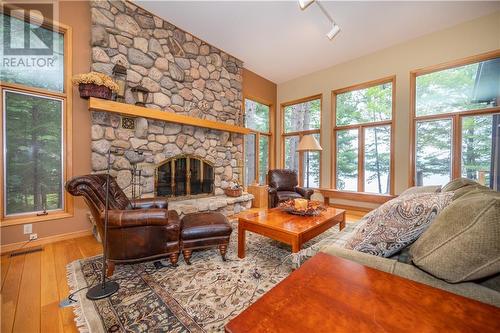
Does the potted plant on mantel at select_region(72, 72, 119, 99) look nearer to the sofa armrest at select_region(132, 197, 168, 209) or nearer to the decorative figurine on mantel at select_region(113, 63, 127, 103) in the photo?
the decorative figurine on mantel at select_region(113, 63, 127, 103)

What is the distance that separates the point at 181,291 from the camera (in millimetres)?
1733

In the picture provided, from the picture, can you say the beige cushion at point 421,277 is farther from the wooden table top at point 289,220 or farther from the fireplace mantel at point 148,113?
the fireplace mantel at point 148,113

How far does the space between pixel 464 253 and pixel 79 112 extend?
156 inches

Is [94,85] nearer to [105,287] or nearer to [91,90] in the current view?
[91,90]

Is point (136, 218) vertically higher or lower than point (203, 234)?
higher

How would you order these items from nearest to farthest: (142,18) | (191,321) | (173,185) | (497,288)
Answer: (497,288)
(191,321)
(142,18)
(173,185)

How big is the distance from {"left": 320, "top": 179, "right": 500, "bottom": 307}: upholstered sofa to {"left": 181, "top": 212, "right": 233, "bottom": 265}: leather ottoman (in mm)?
1619

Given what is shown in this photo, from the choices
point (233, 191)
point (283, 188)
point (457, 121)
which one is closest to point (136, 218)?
point (233, 191)

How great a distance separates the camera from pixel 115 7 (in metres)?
3.13

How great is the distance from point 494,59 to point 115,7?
5916 mm

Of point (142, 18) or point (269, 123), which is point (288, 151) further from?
point (142, 18)

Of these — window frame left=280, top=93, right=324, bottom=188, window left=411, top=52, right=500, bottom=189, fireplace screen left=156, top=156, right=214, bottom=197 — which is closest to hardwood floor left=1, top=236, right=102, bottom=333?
fireplace screen left=156, top=156, right=214, bottom=197

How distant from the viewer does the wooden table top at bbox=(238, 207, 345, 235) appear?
2080mm

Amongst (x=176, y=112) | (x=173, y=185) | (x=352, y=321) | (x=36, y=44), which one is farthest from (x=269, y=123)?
(x=352, y=321)
